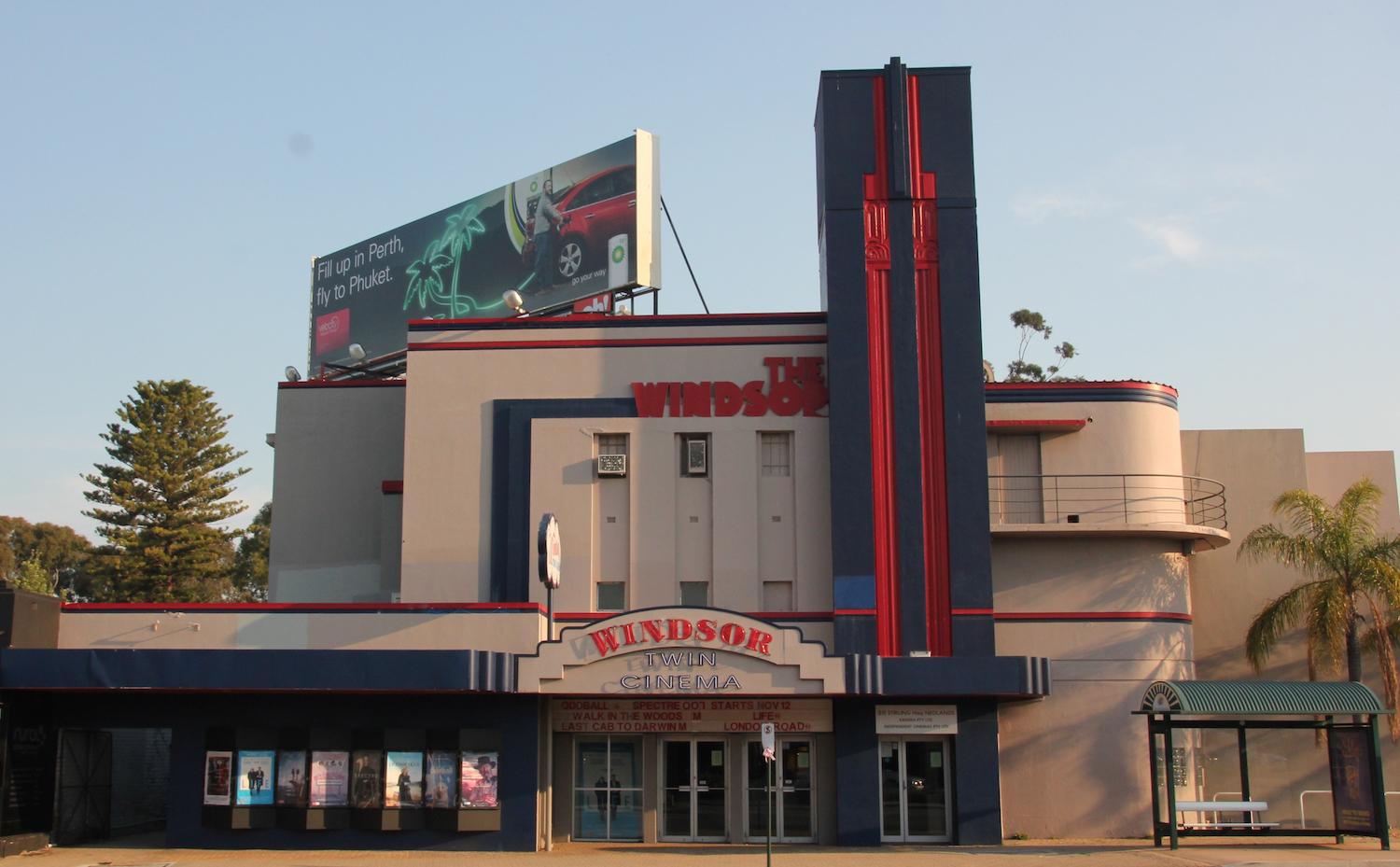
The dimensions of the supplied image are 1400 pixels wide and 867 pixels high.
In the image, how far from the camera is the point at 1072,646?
33.0 m

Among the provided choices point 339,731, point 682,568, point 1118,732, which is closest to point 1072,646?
point 1118,732

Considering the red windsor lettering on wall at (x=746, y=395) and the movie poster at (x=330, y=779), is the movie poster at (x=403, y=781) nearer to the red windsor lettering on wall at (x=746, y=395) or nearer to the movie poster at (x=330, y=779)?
the movie poster at (x=330, y=779)

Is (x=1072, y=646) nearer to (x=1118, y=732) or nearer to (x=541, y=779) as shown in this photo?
(x=1118, y=732)

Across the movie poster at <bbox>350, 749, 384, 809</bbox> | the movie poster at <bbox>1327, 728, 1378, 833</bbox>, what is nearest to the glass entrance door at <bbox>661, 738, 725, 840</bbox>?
the movie poster at <bbox>350, 749, 384, 809</bbox>

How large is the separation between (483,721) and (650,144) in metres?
19.2

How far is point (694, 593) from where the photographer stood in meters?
32.9

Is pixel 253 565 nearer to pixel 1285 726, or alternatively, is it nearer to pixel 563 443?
pixel 563 443

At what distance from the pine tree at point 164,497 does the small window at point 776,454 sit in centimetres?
4757

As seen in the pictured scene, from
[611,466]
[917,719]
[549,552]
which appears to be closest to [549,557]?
[549,552]

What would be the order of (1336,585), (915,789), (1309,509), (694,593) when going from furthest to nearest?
(1309,509) → (1336,585) → (694,593) → (915,789)

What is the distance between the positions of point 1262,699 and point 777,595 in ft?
35.1

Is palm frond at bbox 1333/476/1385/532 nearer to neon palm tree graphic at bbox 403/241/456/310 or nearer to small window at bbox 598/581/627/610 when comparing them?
small window at bbox 598/581/627/610

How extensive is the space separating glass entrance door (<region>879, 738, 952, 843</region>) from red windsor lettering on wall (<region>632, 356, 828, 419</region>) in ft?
26.9

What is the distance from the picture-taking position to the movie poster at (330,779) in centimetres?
2988
